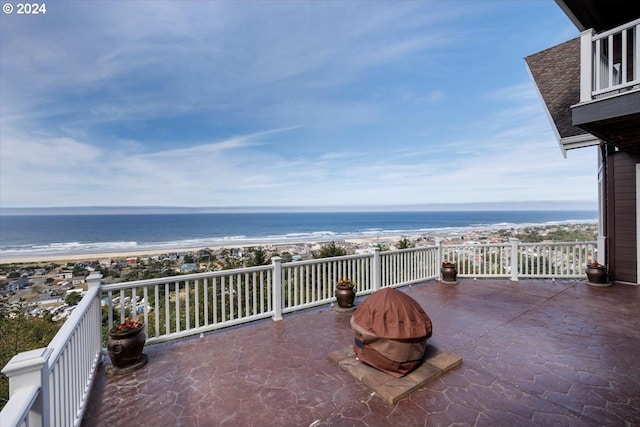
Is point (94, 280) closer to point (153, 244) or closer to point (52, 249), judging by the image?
point (153, 244)

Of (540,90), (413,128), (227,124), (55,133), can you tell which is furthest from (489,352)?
(55,133)

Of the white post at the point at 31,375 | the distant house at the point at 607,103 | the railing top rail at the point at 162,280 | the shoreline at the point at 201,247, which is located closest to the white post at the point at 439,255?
the distant house at the point at 607,103

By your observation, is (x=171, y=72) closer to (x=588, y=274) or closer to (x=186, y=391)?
(x=186, y=391)

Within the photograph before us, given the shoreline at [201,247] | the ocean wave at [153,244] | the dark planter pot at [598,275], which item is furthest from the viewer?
the ocean wave at [153,244]

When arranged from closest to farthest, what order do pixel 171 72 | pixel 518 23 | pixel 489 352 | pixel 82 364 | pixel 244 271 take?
1. pixel 82 364
2. pixel 489 352
3. pixel 244 271
4. pixel 518 23
5. pixel 171 72

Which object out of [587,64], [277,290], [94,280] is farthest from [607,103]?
[94,280]

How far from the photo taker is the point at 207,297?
13.3 ft

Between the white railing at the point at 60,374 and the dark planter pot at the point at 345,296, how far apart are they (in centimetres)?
341

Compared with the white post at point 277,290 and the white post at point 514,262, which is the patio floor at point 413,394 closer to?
the white post at point 277,290

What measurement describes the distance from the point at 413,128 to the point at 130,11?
50.4 ft

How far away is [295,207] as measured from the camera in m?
82.7

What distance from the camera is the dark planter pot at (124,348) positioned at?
2.84 m

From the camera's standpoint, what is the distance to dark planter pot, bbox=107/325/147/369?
9.32 ft

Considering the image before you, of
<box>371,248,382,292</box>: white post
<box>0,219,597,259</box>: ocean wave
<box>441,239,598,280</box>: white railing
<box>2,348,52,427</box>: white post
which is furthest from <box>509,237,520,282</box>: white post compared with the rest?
<box>0,219,597,259</box>: ocean wave
